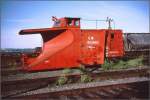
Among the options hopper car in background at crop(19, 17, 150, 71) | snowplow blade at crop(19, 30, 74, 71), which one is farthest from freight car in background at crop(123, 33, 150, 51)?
snowplow blade at crop(19, 30, 74, 71)

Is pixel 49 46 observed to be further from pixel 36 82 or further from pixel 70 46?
pixel 36 82

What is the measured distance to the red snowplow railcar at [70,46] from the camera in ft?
40.7

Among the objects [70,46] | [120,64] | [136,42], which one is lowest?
[120,64]

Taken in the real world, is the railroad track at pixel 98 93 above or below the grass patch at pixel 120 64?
below

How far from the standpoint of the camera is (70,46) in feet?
41.7

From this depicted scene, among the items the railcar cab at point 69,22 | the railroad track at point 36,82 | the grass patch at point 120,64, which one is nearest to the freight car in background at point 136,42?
the grass patch at point 120,64

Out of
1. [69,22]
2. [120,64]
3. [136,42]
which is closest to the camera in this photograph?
[69,22]

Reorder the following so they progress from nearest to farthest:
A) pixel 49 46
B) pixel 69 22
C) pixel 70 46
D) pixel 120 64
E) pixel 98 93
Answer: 1. pixel 98 93
2. pixel 70 46
3. pixel 49 46
4. pixel 69 22
5. pixel 120 64

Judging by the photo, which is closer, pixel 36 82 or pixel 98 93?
pixel 98 93

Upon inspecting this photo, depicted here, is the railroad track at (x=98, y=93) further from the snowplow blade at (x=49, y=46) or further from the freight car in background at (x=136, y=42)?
the freight car in background at (x=136, y=42)

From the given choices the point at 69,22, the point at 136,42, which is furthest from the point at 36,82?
the point at 136,42

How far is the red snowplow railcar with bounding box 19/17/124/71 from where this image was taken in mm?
12398

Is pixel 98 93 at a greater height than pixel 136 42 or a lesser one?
lesser

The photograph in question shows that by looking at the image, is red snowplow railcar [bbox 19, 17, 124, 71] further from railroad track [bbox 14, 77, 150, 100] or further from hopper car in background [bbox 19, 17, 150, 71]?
railroad track [bbox 14, 77, 150, 100]
